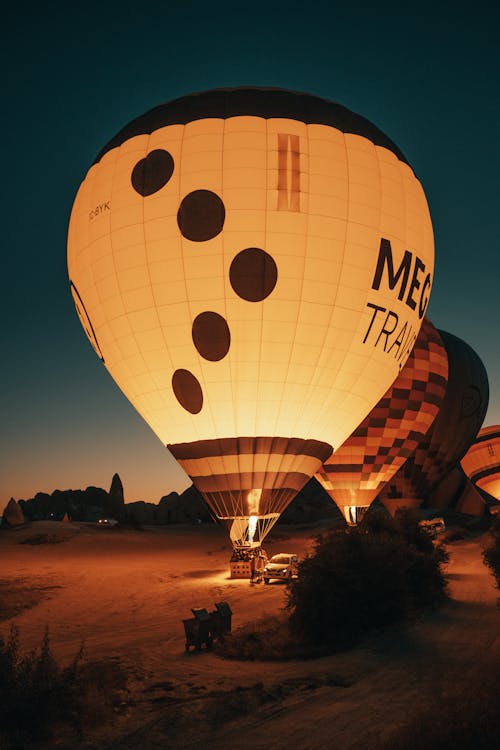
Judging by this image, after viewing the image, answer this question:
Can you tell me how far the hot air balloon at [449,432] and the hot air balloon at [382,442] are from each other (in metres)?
3.37

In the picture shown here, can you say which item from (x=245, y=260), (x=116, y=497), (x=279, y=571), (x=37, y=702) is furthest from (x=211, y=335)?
(x=116, y=497)

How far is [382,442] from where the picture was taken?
94.7ft

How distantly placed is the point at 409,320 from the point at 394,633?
34.5 ft

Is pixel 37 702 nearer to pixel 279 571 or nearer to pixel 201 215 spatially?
pixel 201 215

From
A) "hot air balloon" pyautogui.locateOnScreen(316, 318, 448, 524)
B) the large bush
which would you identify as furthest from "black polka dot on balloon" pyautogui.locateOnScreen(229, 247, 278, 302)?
"hot air balloon" pyautogui.locateOnScreen(316, 318, 448, 524)

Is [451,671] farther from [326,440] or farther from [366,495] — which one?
[366,495]

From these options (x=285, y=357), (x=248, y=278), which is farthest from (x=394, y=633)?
(x=248, y=278)

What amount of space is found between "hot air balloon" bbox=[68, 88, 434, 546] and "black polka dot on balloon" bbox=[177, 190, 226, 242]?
31 mm

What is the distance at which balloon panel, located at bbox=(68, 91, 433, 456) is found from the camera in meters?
16.3

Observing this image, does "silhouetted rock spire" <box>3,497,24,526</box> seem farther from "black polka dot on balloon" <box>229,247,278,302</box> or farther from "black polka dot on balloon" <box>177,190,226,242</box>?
"black polka dot on balloon" <box>229,247,278,302</box>

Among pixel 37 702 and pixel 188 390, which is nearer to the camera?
pixel 37 702

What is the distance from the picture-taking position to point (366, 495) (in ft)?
95.3

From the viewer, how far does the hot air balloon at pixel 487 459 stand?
42.8 metres

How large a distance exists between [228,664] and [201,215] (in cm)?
1055
